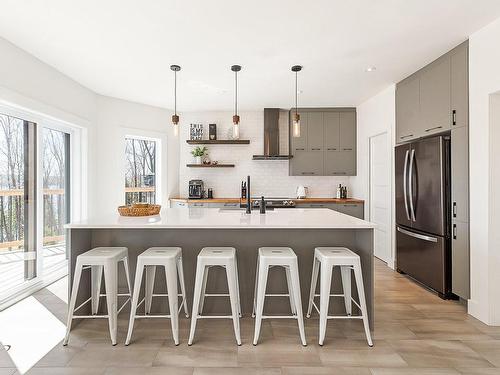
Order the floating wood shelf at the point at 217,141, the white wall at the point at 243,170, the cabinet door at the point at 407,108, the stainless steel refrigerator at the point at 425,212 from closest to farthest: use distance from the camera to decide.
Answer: the stainless steel refrigerator at the point at 425,212, the cabinet door at the point at 407,108, the floating wood shelf at the point at 217,141, the white wall at the point at 243,170

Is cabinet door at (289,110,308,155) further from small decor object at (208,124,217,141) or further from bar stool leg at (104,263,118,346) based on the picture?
bar stool leg at (104,263,118,346)

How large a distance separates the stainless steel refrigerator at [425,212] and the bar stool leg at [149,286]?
9.32 ft

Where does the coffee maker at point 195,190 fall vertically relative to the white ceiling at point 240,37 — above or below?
below

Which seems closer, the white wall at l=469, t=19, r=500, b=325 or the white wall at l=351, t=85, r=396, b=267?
the white wall at l=469, t=19, r=500, b=325

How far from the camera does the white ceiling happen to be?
97.4 inches

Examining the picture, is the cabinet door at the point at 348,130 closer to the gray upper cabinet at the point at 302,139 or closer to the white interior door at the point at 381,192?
the white interior door at the point at 381,192

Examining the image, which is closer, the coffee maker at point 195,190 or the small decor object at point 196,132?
the coffee maker at point 195,190

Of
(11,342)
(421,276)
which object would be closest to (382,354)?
(421,276)

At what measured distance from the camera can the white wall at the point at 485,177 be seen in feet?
8.78

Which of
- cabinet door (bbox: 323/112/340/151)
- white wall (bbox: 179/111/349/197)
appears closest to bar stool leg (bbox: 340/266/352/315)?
white wall (bbox: 179/111/349/197)

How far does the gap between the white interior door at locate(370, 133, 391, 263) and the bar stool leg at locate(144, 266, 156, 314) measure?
3.30 meters

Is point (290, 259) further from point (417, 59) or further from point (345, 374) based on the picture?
point (417, 59)

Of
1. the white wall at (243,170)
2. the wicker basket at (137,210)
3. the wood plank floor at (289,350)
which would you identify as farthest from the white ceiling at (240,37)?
the wood plank floor at (289,350)

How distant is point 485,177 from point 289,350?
2.19 metres
